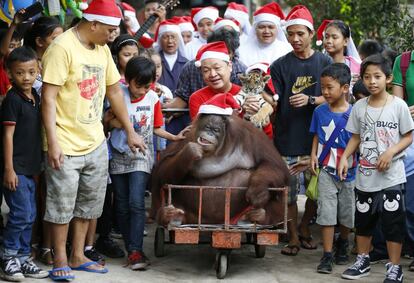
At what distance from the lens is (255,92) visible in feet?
23.3

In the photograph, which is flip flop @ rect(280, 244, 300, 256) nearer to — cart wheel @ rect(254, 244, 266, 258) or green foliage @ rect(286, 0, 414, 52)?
cart wheel @ rect(254, 244, 266, 258)

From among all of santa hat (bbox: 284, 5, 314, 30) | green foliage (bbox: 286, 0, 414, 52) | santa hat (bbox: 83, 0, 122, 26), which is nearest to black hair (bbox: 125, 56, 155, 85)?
santa hat (bbox: 83, 0, 122, 26)

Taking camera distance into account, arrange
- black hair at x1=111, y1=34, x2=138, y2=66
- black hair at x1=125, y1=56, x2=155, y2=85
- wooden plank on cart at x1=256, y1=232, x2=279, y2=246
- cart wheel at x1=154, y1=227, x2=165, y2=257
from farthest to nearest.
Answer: black hair at x1=111, y1=34, x2=138, y2=66 → cart wheel at x1=154, y1=227, x2=165, y2=257 → black hair at x1=125, y1=56, x2=155, y2=85 → wooden plank on cart at x1=256, y1=232, x2=279, y2=246

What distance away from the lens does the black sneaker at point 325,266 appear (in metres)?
6.85

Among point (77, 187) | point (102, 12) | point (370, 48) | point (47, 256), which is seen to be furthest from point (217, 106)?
point (370, 48)

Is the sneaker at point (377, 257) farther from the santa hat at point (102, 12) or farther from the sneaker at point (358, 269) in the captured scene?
the santa hat at point (102, 12)

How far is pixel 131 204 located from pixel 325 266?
158 cm

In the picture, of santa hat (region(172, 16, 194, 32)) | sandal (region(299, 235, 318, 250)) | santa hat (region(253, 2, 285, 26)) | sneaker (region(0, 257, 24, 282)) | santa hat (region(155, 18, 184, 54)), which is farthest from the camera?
santa hat (region(172, 16, 194, 32))

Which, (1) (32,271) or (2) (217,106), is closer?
(1) (32,271)

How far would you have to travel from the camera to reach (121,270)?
6.77 metres

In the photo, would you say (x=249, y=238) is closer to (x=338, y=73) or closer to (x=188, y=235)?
(x=188, y=235)

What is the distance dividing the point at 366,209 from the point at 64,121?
2.30 meters

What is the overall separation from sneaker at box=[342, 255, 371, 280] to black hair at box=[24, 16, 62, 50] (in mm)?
2982

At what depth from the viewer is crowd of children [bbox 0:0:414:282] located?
627 cm
